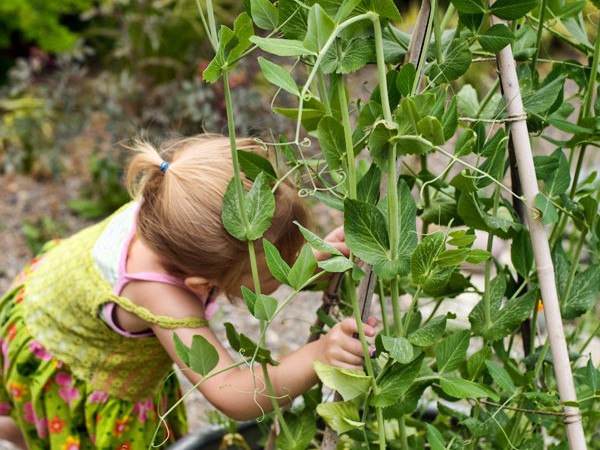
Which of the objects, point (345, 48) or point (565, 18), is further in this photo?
point (565, 18)

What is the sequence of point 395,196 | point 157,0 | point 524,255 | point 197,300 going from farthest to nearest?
point 157,0, point 197,300, point 524,255, point 395,196

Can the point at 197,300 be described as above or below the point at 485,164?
below

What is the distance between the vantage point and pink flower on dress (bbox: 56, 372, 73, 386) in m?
1.64

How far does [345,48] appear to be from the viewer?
2.77 ft

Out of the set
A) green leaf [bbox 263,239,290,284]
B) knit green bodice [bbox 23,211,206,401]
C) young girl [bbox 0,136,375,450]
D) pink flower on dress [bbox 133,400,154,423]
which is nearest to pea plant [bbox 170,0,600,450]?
green leaf [bbox 263,239,290,284]

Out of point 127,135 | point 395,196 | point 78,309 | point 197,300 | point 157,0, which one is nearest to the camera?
point 395,196

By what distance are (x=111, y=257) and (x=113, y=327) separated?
129mm

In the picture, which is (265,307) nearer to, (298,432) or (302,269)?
(302,269)

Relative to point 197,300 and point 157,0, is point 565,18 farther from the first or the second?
point 157,0

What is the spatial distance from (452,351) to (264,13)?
441 mm

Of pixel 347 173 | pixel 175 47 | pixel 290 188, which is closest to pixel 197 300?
pixel 290 188

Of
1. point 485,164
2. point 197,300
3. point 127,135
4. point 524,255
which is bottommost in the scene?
point 127,135

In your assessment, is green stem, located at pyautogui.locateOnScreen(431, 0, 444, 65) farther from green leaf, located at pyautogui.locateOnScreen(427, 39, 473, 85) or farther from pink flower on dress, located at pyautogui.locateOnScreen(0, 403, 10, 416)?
pink flower on dress, located at pyautogui.locateOnScreen(0, 403, 10, 416)

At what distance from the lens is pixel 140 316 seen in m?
1.40
